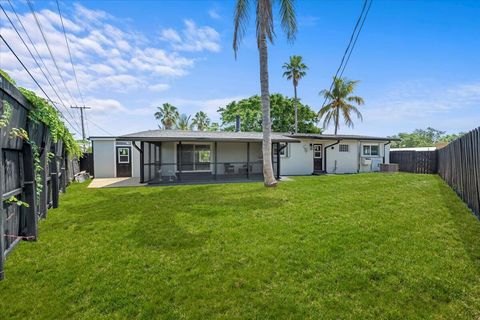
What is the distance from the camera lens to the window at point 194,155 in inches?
528

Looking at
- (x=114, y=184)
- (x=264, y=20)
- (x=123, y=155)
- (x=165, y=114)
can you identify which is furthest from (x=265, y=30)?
(x=165, y=114)

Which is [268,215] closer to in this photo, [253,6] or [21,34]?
[253,6]

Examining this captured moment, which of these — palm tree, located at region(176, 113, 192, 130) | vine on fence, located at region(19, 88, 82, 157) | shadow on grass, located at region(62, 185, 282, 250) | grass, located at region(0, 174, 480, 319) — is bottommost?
grass, located at region(0, 174, 480, 319)

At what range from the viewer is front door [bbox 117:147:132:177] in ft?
50.1

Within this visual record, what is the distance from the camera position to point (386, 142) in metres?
18.0

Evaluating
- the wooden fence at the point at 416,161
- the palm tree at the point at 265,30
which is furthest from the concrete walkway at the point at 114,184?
the wooden fence at the point at 416,161

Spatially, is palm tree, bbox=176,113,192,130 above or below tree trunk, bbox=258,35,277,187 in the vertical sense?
above

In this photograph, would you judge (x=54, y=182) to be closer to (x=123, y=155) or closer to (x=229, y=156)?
(x=229, y=156)

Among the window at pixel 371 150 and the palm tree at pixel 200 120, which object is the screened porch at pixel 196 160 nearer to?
the window at pixel 371 150

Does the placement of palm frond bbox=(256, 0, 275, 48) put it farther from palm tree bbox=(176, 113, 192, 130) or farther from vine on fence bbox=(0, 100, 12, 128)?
palm tree bbox=(176, 113, 192, 130)

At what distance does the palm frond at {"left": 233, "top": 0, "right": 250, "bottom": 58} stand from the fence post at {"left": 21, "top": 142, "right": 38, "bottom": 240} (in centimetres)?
816

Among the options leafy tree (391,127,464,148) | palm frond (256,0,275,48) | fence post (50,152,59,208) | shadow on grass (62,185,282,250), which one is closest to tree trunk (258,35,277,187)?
palm frond (256,0,275,48)

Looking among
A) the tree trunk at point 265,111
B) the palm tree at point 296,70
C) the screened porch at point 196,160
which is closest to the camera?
the tree trunk at point 265,111

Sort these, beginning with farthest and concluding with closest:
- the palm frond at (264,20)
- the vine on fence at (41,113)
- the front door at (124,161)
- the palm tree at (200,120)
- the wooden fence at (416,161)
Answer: the palm tree at (200,120) < the wooden fence at (416,161) < the front door at (124,161) < the palm frond at (264,20) < the vine on fence at (41,113)
